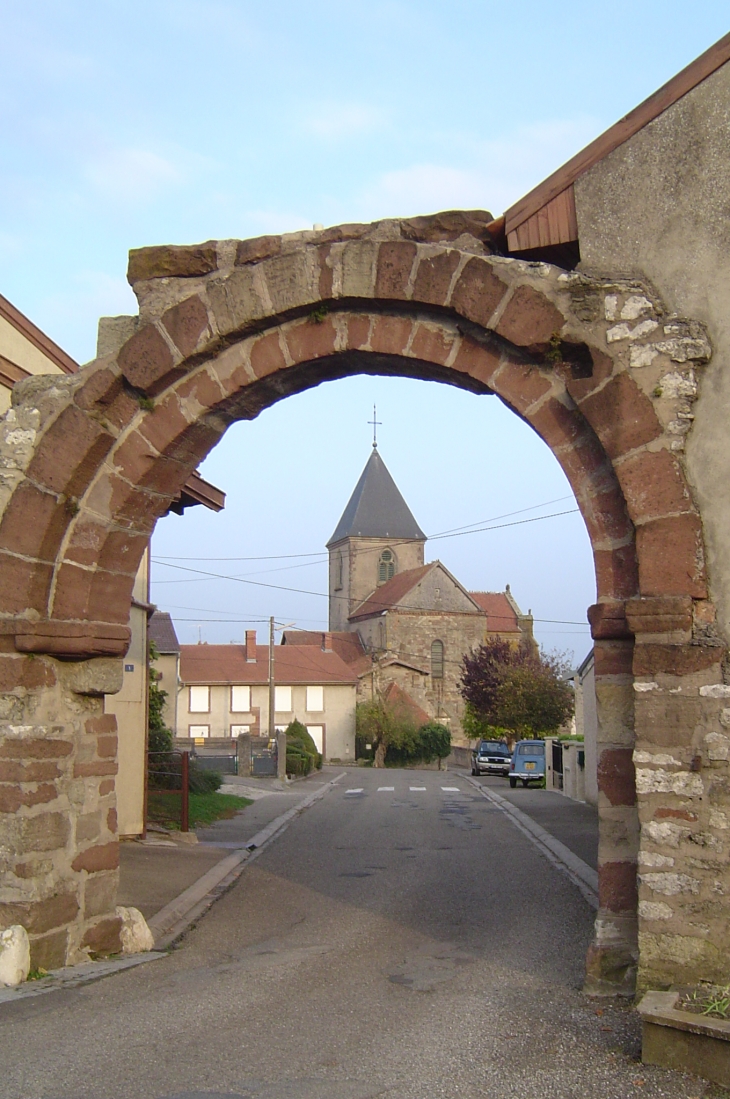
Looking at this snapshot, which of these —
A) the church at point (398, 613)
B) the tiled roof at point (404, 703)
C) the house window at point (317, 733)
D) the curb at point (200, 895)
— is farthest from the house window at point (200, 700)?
the curb at point (200, 895)

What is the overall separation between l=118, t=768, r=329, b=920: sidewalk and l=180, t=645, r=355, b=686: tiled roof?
32.2 m

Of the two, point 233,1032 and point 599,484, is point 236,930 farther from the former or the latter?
point 599,484

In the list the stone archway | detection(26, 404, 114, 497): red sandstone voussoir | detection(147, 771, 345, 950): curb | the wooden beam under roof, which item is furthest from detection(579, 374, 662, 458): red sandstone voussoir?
detection(147, 771, 345, 950): curb

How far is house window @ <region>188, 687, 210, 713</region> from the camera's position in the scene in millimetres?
52375

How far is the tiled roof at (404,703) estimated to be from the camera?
52.3 metres

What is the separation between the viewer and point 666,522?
5.94m

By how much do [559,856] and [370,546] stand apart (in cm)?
6191

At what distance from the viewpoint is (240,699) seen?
52.9 m

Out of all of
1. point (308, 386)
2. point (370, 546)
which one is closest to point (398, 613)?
point (370, 546)

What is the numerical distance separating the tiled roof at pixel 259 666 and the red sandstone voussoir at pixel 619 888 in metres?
47.0

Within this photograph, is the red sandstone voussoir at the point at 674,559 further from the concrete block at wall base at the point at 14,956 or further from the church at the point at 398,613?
the church at the point at 398,613

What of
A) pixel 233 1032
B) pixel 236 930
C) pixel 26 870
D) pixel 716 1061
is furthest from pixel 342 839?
pixel 716 1061

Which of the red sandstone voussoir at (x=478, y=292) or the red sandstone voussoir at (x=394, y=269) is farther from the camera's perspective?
the red sandstone voussoir at (x=394, y=269)

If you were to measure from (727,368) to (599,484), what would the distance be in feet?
3.16
